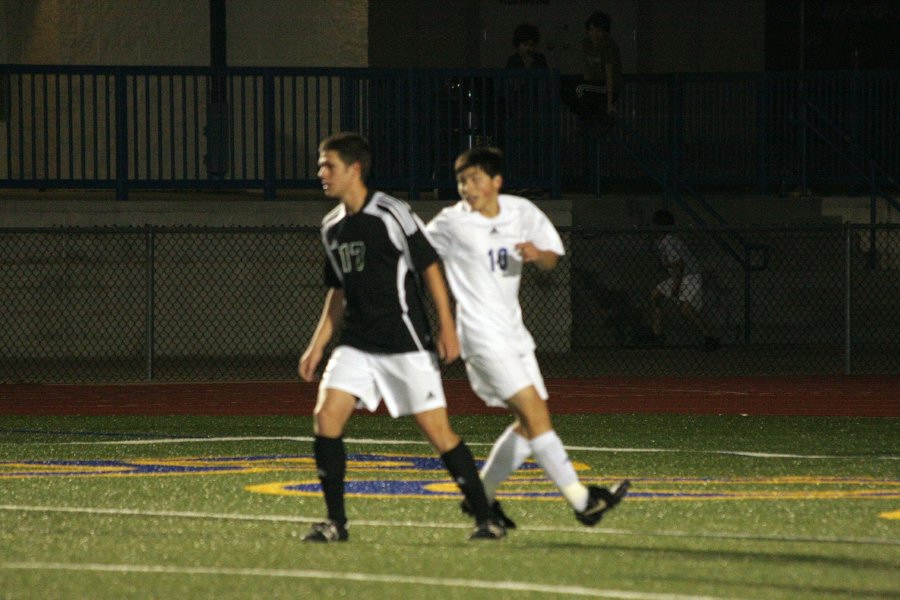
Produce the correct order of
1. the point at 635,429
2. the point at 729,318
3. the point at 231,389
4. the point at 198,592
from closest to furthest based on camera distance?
the point at 198,592
the point at 635,429
the point at 231,389
the point at 729,318

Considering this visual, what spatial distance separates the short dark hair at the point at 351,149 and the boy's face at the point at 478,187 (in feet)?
1.53

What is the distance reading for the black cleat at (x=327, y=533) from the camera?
28.3 ft

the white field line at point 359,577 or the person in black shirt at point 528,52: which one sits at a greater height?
the person in black shirt at point 528,52

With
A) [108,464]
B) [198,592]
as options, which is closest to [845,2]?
[108,464]

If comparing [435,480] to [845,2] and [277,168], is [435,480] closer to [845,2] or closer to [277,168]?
[277,168]

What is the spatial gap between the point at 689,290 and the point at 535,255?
11979mm

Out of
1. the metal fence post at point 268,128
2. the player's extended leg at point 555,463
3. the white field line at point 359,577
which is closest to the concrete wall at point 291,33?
the metal fence post at point 268,128

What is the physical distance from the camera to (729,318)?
72.3ft

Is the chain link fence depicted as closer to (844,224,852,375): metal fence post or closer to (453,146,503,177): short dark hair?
(844,224,852,375): metal fence post

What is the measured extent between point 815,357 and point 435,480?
395 inches

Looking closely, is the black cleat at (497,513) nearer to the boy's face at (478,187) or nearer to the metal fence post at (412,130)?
the boy's face at (478,187)

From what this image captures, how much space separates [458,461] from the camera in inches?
348

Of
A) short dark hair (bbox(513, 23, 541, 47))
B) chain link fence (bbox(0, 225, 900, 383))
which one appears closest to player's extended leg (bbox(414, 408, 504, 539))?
chain link fence (bbox(0, 225, 900, 383))

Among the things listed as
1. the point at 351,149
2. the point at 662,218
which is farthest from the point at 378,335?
the point at 662,218
